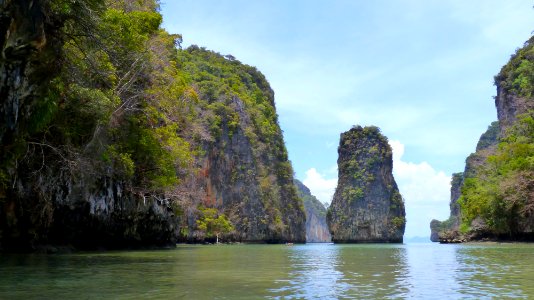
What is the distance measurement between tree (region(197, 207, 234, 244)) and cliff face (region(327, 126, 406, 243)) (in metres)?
42.0

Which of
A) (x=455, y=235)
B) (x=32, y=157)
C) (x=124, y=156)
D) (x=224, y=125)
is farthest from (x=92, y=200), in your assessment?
(x=455, y=235)

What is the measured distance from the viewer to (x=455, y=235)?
203ft

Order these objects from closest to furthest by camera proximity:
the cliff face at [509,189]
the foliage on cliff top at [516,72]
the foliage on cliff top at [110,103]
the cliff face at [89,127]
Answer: the cliff face at [89,127]
the foliage on cliff top at [110,103]
the cliff face at [509,189]
the foliage on cliff top at [516,72]

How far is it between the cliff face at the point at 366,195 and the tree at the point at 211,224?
42031 mm

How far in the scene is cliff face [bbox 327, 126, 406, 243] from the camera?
302ft

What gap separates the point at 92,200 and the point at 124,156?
87.5 inches

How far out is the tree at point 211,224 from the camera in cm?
5384

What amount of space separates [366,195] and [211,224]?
48.1 m

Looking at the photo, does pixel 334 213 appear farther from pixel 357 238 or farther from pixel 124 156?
pixel 124 156

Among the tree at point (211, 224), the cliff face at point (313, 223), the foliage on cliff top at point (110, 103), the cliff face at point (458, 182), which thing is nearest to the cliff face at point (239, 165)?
the tree at point (211, 224)

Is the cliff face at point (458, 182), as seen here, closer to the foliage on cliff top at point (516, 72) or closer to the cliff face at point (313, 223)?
the foliage on cliff top at point (516, 72)

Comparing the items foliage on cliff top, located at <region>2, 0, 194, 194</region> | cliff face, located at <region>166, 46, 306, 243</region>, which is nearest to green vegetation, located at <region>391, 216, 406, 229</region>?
cliff face, located at <region>166, 46, 306, 243</region>

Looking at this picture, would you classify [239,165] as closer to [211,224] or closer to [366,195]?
[211,224]

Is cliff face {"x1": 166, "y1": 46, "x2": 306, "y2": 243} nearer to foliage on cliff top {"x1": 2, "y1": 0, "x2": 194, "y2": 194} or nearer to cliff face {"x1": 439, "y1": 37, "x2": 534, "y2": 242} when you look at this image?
cliff face {"x1": 439, "y1": 37, "x2": 534, "y2": 242}
